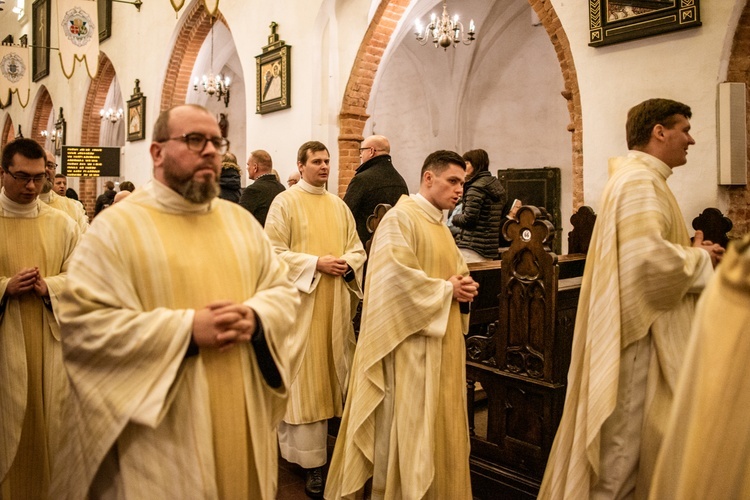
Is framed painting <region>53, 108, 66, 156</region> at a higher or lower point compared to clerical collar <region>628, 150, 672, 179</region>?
higher

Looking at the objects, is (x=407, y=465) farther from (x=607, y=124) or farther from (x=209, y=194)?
(x=607, y=124)

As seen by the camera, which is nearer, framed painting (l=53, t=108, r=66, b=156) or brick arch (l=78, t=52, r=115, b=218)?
brick arch (l=78, t=52, r=115, b=218)

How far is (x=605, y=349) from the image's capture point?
2.80 m

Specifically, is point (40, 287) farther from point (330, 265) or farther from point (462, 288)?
point (462, 288)

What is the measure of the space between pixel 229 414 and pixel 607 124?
4.66 m

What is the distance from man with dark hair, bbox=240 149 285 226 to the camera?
18.4 feet

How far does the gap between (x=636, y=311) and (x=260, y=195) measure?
3.65 meters

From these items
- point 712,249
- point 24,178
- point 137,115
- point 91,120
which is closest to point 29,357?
point 24,178

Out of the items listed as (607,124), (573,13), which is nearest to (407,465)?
(607,124)

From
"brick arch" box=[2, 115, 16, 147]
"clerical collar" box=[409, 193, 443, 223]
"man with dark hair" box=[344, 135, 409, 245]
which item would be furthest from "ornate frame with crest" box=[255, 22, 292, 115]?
"brick arch" box=[2, 115, 16, 147]

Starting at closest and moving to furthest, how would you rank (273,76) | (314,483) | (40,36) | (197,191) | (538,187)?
(197,191), (314,483), (273,76), (538,187), (40,36)

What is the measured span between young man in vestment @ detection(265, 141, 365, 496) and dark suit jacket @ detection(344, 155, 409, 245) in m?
0.87

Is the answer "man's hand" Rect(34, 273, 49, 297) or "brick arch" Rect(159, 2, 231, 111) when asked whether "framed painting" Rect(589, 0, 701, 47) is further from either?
"brick arch" Rect(159, 2, 231, 111)

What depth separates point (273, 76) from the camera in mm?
9578
